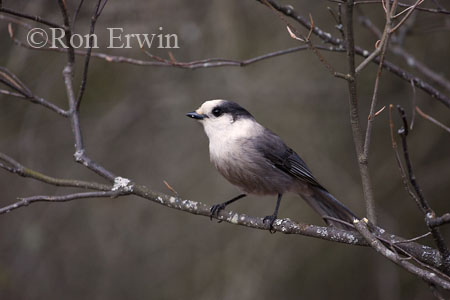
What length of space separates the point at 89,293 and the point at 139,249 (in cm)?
73

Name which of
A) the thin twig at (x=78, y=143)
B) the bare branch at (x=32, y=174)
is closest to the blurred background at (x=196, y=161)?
the thin twig at (x=78, y=143)

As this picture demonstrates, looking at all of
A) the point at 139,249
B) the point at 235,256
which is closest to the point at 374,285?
the point at 235,256

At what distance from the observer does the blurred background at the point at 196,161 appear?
5215 millimetres

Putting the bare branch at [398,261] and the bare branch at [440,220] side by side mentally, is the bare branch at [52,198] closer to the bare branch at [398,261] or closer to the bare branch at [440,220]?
the bare branch at [398,261]

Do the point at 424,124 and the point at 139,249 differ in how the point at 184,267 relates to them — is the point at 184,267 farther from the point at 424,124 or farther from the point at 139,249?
the point at 424,124

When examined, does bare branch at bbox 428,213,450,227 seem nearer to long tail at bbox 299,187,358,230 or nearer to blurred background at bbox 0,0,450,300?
long tail at bbox 299,187,358,230

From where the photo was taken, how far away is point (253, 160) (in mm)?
3715

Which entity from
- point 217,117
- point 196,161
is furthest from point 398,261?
point 196,161

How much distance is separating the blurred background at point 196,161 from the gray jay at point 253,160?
141cm

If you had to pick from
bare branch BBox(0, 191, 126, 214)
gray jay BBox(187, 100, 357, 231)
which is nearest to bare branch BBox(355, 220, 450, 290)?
gray jay BBox(187, 100, 357, 231)

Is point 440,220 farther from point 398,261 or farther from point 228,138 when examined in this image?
point 228,138

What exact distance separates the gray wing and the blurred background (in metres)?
1.43

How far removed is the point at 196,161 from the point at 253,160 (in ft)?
7.83

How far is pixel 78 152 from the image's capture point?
3.03m
